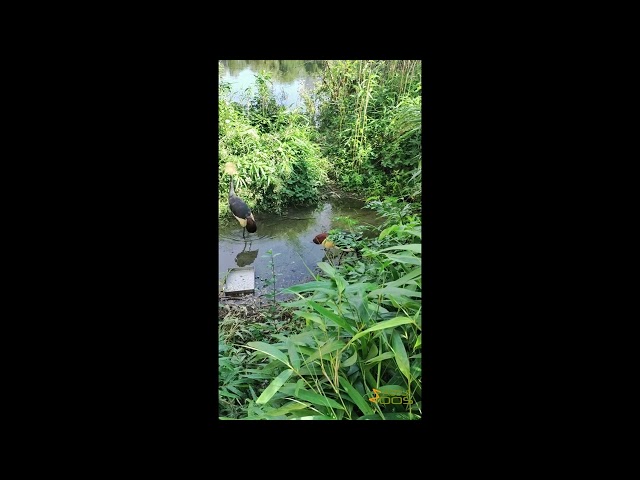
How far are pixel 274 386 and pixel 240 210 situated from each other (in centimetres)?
55

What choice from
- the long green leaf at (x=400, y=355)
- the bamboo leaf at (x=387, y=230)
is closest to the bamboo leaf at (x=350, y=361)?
the long green leaf at (x=400, y=355)

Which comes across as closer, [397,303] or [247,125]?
[397,303]

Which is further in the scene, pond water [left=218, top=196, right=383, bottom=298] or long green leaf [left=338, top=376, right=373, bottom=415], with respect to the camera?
pond water [left=218, top=196, right=383, bottom=298]

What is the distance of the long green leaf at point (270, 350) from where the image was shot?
1.19m

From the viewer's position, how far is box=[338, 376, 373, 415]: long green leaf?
1.09m

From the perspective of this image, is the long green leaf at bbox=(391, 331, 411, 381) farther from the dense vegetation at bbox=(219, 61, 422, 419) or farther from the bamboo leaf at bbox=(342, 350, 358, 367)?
the bamboo leaf at bbox=(342, 350, 358, 367)

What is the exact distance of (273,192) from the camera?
5.09 feet

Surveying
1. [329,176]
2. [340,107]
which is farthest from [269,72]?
[329,176]

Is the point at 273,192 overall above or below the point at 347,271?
above

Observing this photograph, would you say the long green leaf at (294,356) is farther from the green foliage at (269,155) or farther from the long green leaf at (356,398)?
the green foliage at (269,155)
